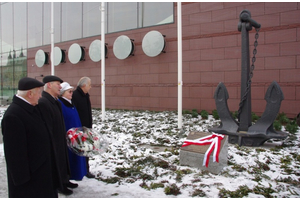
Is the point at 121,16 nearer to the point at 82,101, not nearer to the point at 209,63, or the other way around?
the point at 209,63

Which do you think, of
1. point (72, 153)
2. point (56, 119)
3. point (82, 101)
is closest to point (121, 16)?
point (82, 101)

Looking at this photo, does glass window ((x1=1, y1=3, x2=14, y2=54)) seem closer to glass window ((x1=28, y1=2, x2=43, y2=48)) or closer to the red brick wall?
→ glass window ((x1=28, y1=2, x2=43, y2=48))

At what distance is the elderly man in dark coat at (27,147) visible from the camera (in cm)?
216

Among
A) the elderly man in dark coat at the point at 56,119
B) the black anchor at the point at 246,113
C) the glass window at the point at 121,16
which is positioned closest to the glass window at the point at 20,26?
the glass window at the point at 121,16

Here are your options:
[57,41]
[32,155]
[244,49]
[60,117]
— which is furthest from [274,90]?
[57,41]

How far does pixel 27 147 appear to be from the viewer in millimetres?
2275

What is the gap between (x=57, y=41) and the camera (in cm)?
1570

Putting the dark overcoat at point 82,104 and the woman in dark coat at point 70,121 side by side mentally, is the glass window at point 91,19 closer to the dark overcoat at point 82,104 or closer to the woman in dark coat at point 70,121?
the dark overcoat at point 82,104

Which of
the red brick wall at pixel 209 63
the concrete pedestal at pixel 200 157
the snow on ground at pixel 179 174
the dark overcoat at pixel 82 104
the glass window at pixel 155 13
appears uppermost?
the glass window at pixel 155 13

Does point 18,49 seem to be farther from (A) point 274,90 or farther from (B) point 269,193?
(B) point 269,193

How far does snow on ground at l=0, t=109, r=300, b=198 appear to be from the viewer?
3281 millimetres

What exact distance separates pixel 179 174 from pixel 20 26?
19.3 metres

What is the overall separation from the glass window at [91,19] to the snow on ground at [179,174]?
9233 millimetres

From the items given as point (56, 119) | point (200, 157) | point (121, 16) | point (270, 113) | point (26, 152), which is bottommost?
point (200, 157)
